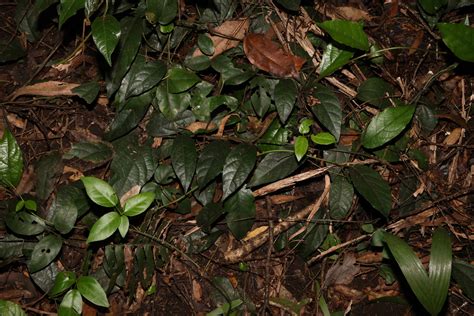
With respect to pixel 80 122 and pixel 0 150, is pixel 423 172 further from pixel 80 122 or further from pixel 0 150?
pixel 0 150

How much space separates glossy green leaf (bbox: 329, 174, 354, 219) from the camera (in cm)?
213

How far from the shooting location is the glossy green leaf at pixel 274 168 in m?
2.07

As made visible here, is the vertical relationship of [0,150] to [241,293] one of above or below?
above

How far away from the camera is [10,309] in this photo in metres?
1.99

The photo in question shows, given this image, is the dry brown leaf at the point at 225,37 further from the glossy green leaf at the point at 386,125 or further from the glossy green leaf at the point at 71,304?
the glossy green leaf at the point at 71,304

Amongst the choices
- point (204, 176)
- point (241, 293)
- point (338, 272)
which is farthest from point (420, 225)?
point (204, 176)

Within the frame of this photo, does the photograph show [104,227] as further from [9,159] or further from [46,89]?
[46,89]

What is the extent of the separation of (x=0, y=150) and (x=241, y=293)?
119cm

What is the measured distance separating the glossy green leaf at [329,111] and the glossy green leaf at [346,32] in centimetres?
26

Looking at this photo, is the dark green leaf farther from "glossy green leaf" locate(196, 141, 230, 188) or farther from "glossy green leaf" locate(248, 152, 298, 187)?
"glossy green leaf" locate(248, 152, 298, 187)

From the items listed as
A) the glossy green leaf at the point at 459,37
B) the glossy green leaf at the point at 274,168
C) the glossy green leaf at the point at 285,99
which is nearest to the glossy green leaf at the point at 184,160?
the glossy green leaf at the point at 274,168

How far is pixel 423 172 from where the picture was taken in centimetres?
223

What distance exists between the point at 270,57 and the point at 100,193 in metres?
0.93

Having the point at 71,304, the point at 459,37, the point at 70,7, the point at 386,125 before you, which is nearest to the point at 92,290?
the point at 71,304
